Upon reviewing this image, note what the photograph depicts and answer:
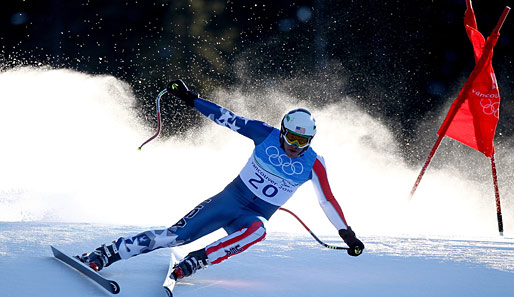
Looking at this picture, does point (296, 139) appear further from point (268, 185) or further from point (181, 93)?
point (181, 93)

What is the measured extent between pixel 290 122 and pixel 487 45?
325 cm

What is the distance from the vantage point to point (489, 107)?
5168 millimetres

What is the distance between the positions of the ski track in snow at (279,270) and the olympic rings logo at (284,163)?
58cm

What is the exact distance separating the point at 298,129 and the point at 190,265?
3.00ft

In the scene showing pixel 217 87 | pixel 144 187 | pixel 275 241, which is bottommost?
pixel 275 241

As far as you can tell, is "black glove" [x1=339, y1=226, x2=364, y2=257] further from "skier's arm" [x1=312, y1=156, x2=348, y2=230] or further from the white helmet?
the white helmet

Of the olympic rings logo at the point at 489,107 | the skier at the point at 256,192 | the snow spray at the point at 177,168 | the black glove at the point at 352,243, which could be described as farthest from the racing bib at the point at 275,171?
the olympic rings logo at the point at 489,107

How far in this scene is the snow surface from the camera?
270 centimetres

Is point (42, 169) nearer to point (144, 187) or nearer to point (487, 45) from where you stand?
point (144, 187)

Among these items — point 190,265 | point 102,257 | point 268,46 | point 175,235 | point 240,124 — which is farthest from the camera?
point 268,46

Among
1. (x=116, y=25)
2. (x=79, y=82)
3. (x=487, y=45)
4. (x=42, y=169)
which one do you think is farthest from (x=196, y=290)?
(x=116, y=25)

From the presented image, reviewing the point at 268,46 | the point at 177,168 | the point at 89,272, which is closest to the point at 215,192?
the point at 177,168

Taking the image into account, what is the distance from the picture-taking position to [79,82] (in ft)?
34.0

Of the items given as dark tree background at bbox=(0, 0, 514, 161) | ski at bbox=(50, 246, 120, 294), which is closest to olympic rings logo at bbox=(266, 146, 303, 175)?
ski at bbox=(50, 246, 120, 294)
